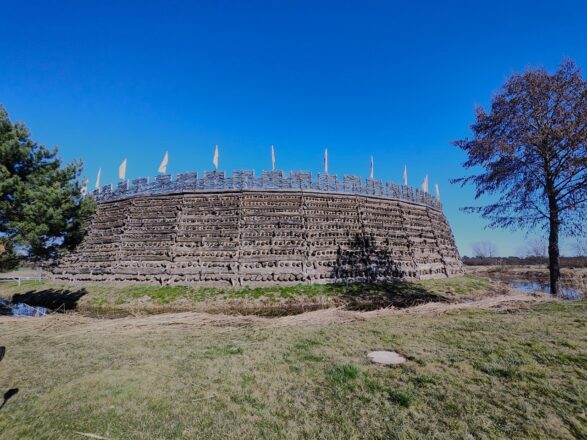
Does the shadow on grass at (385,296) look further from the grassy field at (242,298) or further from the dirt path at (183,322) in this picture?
the dirt path at (183,322)

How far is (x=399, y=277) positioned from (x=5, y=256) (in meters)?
25.8

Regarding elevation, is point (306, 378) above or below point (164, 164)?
below

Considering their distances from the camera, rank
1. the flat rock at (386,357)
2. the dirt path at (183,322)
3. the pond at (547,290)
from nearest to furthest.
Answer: the flat rock at (386,357)
the dirt path at (183,322)
the pond at (547,290)

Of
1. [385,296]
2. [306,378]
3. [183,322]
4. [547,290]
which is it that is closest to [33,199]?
[183,322]

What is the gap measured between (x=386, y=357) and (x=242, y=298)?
48.1 ft

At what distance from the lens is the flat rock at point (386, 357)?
6844 millimetres

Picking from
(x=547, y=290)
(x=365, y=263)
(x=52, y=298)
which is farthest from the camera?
(x=547, y=290)

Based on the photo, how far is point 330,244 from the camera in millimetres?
24766

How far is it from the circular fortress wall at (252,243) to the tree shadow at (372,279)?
10 cm

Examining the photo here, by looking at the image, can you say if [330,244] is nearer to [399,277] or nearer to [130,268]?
[399,277]

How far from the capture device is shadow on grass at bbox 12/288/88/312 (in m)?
21.8

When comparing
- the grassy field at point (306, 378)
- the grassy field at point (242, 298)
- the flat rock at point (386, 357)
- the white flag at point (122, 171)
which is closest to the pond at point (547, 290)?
the grassy field at point (242, 298)

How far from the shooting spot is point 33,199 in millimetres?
13656

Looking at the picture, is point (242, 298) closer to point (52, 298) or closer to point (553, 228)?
point (52, 298)
